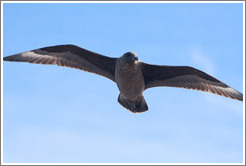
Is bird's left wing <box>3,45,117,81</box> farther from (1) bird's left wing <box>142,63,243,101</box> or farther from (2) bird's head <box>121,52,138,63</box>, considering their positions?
(1) bird's left wing <box>142,63,243,101</box>

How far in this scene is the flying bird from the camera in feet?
28.6

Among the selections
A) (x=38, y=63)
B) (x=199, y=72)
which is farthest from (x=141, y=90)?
(x=38, y=63)

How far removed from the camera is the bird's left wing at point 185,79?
348 inches

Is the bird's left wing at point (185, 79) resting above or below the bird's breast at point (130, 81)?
above

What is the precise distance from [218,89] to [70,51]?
12.5 ft

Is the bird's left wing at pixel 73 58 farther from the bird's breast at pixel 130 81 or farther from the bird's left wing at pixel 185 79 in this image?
the bird's left wing at pixel 185 79

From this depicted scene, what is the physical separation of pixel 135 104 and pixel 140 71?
0.96m

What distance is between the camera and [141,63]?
8562 mm

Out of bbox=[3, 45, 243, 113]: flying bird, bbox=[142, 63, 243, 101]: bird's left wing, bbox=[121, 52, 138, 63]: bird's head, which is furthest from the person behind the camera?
bbox=[142, 63, 243, 101]: bird's left wing

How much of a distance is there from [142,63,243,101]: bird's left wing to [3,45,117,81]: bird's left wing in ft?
3.09

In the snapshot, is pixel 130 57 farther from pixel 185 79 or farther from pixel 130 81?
pixel 185 79

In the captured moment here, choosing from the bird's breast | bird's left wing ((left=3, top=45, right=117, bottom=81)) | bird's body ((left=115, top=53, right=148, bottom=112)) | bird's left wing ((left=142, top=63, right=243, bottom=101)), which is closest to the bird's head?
bird's body ((left=115, top=53, right=148, bottom=112))

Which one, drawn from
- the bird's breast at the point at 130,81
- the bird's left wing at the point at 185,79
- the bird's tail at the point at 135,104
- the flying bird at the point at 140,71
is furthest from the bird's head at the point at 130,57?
the bird's tail at the point at 135,104

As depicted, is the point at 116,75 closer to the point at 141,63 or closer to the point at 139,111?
the point at 141,63
